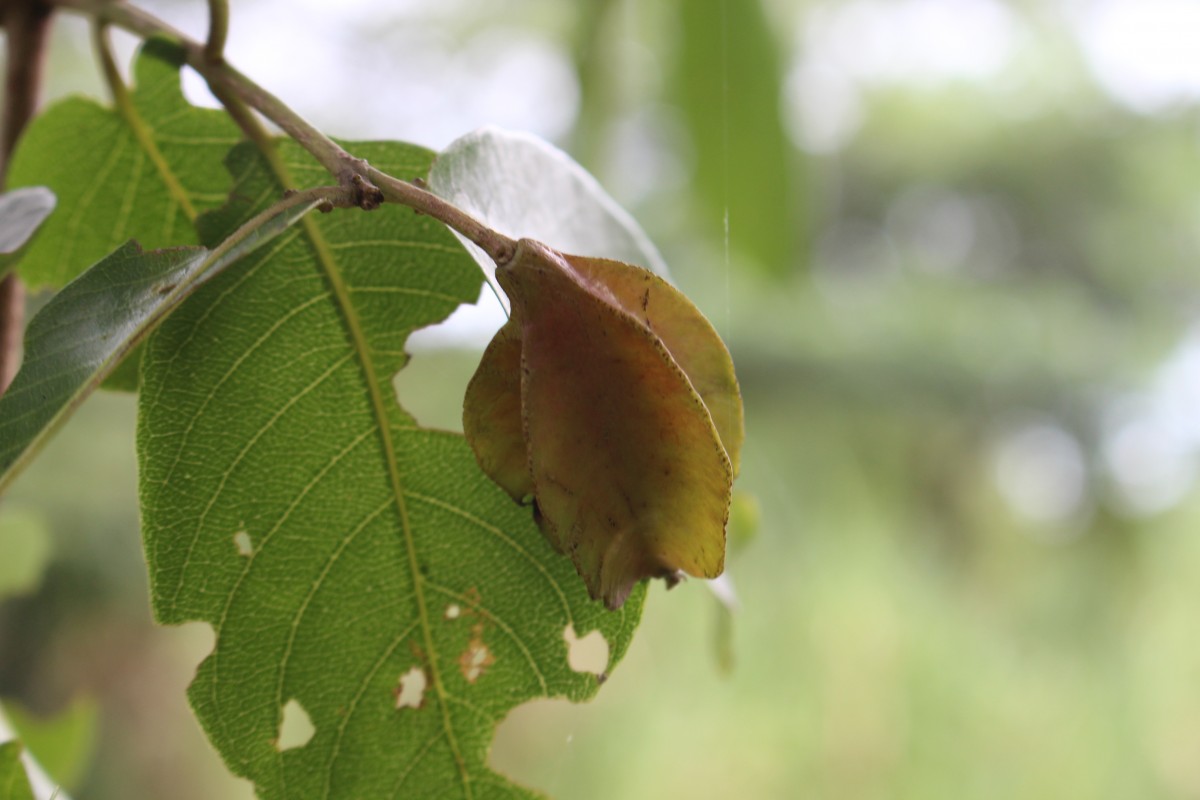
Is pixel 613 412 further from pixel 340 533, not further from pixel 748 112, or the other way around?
pixel 748 112

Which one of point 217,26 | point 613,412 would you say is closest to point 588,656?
point 613,412

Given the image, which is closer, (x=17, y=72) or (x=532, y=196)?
(x=532, y=196)

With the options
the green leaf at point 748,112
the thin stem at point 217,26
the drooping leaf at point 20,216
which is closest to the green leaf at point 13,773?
the drooping leaf at point 20,216

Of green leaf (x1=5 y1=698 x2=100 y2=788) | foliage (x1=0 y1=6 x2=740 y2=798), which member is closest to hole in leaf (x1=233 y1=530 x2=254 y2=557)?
foliage (x1=0 y1=6 x2=740 y2=798)

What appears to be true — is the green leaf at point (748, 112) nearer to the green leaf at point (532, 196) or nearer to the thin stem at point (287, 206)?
the green leaf at point (532, 196)

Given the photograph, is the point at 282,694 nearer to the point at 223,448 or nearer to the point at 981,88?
the point at 223,448

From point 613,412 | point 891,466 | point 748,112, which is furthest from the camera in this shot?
point 891,466
